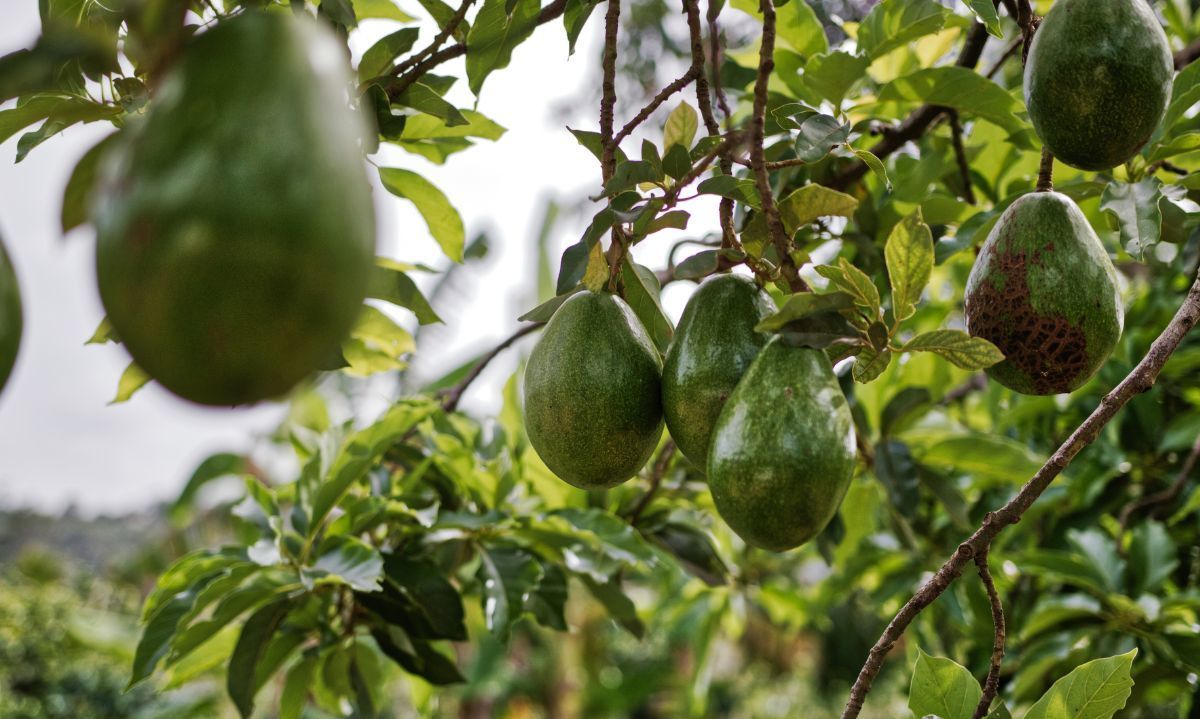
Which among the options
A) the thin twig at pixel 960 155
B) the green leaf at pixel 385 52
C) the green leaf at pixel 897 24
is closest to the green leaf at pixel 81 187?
the green leaf at pixel 385 52

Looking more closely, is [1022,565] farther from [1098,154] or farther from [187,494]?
[187,494]

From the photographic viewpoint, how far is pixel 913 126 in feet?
4.09

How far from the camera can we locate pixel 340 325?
442mm

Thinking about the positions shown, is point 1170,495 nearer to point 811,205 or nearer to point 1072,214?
point 1072,214

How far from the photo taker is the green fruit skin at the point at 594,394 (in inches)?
30.1

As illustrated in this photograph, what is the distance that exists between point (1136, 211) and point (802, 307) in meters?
0.43

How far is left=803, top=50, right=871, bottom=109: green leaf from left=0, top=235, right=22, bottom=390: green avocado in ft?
2.73

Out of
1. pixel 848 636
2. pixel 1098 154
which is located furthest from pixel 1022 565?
pixel 848 636

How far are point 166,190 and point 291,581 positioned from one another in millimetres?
889

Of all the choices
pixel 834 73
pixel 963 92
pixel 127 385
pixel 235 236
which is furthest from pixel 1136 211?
pixel 127 385

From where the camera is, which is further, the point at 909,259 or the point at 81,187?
the point at 909,259

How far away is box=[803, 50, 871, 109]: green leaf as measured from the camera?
106 cm

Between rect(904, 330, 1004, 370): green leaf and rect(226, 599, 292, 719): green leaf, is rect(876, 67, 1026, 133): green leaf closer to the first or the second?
rect(904, 330, 1004, 370): green leaf

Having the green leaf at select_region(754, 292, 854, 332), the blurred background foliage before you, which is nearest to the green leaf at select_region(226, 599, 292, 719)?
the blurred background foliage
